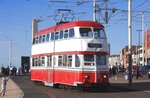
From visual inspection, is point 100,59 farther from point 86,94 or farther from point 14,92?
point 14,92

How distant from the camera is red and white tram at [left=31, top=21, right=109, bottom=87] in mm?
29938

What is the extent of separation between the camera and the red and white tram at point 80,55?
29.9 meters

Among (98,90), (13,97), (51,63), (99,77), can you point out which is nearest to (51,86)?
(51,63)

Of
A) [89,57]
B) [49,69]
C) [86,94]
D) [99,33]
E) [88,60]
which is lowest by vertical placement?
[86,94]

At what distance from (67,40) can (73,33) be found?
0.87m

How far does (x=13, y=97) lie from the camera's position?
2592 centimetres

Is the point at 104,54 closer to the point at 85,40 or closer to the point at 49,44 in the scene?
the point at 85,40

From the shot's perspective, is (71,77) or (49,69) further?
(49,69)

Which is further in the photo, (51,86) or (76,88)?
(51,86)

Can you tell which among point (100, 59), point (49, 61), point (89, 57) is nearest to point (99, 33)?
point (100, 59)

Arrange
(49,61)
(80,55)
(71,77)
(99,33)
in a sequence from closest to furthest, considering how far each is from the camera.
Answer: (80,55)
(71,77)
(99,33)
(49,61)

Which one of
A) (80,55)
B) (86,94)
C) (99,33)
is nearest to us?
(86,94)

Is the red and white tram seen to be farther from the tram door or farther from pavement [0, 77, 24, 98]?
pavement [0, 77, 24, 98]

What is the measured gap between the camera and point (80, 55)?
30062mm
